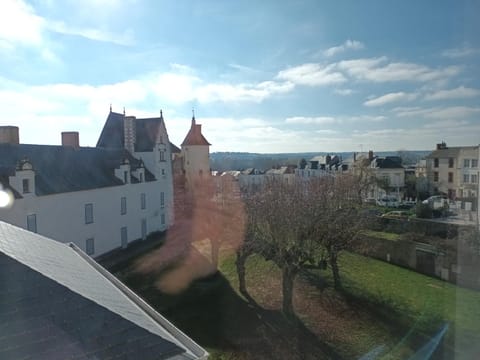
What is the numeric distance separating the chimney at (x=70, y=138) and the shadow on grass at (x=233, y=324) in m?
8.50

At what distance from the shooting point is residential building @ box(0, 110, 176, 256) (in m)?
12.9

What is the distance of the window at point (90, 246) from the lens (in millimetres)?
15531

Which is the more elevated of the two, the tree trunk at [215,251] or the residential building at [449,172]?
the residential building at [449,172]

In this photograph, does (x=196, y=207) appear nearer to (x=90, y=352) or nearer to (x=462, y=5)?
(x=462, y=5)

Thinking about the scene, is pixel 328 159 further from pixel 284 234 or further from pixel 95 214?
pixel 284 234

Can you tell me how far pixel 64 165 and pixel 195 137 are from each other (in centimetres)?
1073

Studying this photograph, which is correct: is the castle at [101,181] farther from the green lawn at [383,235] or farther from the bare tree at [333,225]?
the green lawn at [383,235]

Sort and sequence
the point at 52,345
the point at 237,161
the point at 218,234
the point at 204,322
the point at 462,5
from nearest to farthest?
the point at 52,345, the point at 462,5, the point at 204,322, the point at 218,234, the point at 237,161

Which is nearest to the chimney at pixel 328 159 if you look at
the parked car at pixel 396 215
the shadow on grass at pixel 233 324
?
the parked car at pixel 396 215

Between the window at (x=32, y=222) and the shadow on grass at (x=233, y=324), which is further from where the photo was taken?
the window at (x=32, y=222)

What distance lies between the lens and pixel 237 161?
189 feet

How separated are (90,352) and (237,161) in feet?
181

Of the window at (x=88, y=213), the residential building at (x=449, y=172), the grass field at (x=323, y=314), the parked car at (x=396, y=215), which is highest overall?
the residential building at (x=449, y=172)

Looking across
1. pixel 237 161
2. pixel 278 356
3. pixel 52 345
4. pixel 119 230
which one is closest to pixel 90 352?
pixel 52 345
